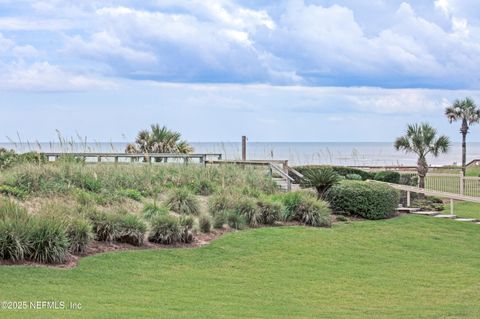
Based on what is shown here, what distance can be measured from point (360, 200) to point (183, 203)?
6.67 meters

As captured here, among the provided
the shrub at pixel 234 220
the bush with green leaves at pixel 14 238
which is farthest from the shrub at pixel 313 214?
the bush with green leaves at pixel 14 238

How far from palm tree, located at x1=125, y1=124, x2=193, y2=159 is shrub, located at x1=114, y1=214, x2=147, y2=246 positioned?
1946 cm

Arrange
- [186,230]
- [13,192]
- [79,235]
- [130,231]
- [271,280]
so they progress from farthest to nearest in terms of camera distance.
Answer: [13,192] → [186,230] → [130,231] → [79,235] → [271,280]

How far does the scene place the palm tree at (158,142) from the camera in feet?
115

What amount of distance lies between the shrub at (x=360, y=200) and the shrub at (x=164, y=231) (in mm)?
8310

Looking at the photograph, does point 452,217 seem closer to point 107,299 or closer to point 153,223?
point 153,223

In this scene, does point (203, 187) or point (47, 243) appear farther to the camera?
point (203, 187)

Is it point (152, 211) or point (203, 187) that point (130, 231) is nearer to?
point (152, 211)

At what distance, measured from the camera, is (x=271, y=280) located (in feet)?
42.0

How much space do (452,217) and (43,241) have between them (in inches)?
628

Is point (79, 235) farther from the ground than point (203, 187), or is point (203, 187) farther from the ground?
point (203, 187)

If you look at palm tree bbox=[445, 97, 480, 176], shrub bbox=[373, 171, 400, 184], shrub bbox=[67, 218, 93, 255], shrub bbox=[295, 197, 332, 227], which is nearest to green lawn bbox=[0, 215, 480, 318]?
shrub bbox=[67, 218, 93, 255]

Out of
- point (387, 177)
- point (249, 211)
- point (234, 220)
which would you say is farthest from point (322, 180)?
point (387, 177)

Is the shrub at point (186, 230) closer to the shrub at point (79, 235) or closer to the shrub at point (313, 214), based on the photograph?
the shrub at point (79, 235)
